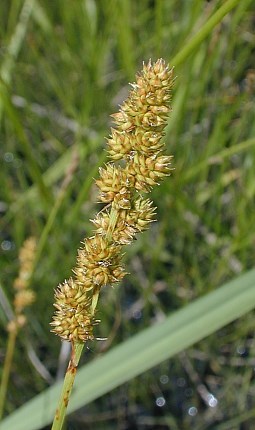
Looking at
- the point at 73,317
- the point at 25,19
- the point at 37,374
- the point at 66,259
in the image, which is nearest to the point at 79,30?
the point at 25,19

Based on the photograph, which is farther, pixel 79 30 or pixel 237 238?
pixel 79 30

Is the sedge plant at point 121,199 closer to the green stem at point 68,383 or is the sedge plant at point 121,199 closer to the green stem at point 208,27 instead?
the green stem at point 68,383

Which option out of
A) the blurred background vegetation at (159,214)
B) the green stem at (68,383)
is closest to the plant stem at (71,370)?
the green stem at (68,383)

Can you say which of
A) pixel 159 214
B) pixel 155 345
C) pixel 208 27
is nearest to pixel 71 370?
pixel 155 345

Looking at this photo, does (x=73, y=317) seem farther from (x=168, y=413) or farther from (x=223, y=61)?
(x=223, y=61)

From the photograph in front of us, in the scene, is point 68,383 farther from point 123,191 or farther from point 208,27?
point 208,27

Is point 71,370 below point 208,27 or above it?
below

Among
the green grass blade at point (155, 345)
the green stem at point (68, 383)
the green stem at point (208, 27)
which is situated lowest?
the green grass blade at point (155, 345)
